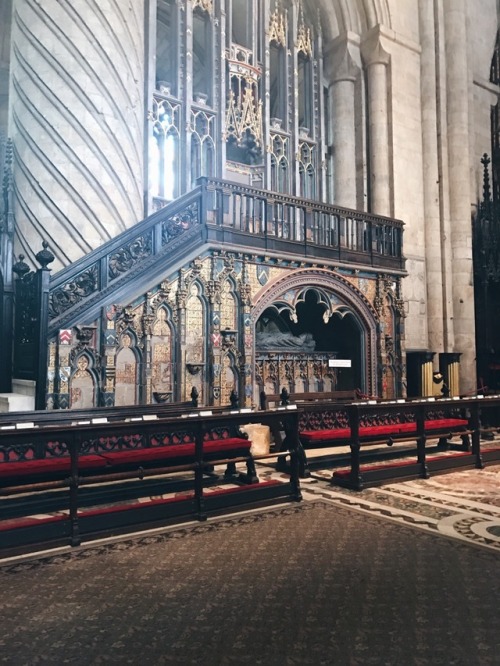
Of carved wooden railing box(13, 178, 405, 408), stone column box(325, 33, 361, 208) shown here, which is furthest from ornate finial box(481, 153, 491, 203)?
carved wooden railing box(13, 178, 405, 408)

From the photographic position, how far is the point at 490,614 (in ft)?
8.73

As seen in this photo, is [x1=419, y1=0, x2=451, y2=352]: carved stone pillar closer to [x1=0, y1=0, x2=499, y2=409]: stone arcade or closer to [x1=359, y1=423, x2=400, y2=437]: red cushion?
[x1=0, y1=0, x2=499, y2=409]: stone arcade

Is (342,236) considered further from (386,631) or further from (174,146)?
(386,631)

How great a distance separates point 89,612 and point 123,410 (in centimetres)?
349

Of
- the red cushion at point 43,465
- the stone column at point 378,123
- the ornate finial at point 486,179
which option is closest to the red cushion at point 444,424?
the red cushion at point 43,465

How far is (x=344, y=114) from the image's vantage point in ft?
45.2

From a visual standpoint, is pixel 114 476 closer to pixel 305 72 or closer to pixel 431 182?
pixel 431 182

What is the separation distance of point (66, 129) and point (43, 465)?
619cm

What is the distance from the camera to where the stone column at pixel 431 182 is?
13078 millimetres

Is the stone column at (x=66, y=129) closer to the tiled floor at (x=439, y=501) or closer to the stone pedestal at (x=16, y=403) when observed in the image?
the stone pedestal at (x=16, y=403)

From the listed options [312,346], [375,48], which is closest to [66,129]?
[312,346]

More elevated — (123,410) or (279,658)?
(123,410)

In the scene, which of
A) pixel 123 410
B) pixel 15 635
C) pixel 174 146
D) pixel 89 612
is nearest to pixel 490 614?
pixel 89 612

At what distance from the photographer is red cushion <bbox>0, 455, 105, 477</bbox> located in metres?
4.04
